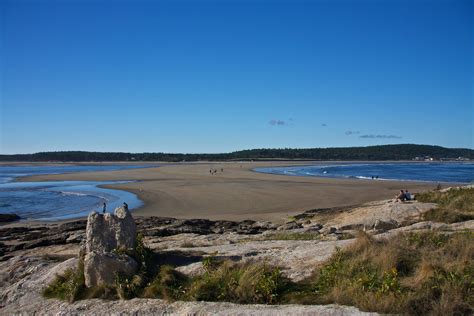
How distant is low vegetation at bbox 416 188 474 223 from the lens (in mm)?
16094

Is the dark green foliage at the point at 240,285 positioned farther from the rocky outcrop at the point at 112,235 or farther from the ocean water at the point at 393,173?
the ocean water at the point at 393,173

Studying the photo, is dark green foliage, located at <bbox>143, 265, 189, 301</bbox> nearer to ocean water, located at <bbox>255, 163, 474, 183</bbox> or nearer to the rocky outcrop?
the rocky outcrop

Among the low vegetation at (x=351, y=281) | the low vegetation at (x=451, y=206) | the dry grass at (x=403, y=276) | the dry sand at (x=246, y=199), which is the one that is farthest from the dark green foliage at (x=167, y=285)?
the dry sand at (x=246, y=199)

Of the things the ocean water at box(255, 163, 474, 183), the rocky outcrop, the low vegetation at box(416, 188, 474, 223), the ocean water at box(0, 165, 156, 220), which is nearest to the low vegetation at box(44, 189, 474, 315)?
the rocky outcrop

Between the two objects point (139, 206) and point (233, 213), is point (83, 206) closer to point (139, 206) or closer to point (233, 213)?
point (139, 206)

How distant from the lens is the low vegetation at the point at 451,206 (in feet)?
52.8

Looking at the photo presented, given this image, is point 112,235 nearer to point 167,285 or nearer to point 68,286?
point 68,286

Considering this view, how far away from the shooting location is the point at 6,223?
82.8 ft

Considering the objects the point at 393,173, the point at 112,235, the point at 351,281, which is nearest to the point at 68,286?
the point at 112,235

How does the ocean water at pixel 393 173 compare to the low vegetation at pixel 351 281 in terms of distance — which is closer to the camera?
the low vegetation at pixel 351 281

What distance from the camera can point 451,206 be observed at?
1872 cm

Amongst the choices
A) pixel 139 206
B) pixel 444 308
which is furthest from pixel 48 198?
pixel 444 308

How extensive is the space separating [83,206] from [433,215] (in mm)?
23209

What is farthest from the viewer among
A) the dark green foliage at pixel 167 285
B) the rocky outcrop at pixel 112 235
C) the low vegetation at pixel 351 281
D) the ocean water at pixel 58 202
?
the ocean water at pixel 58 202
